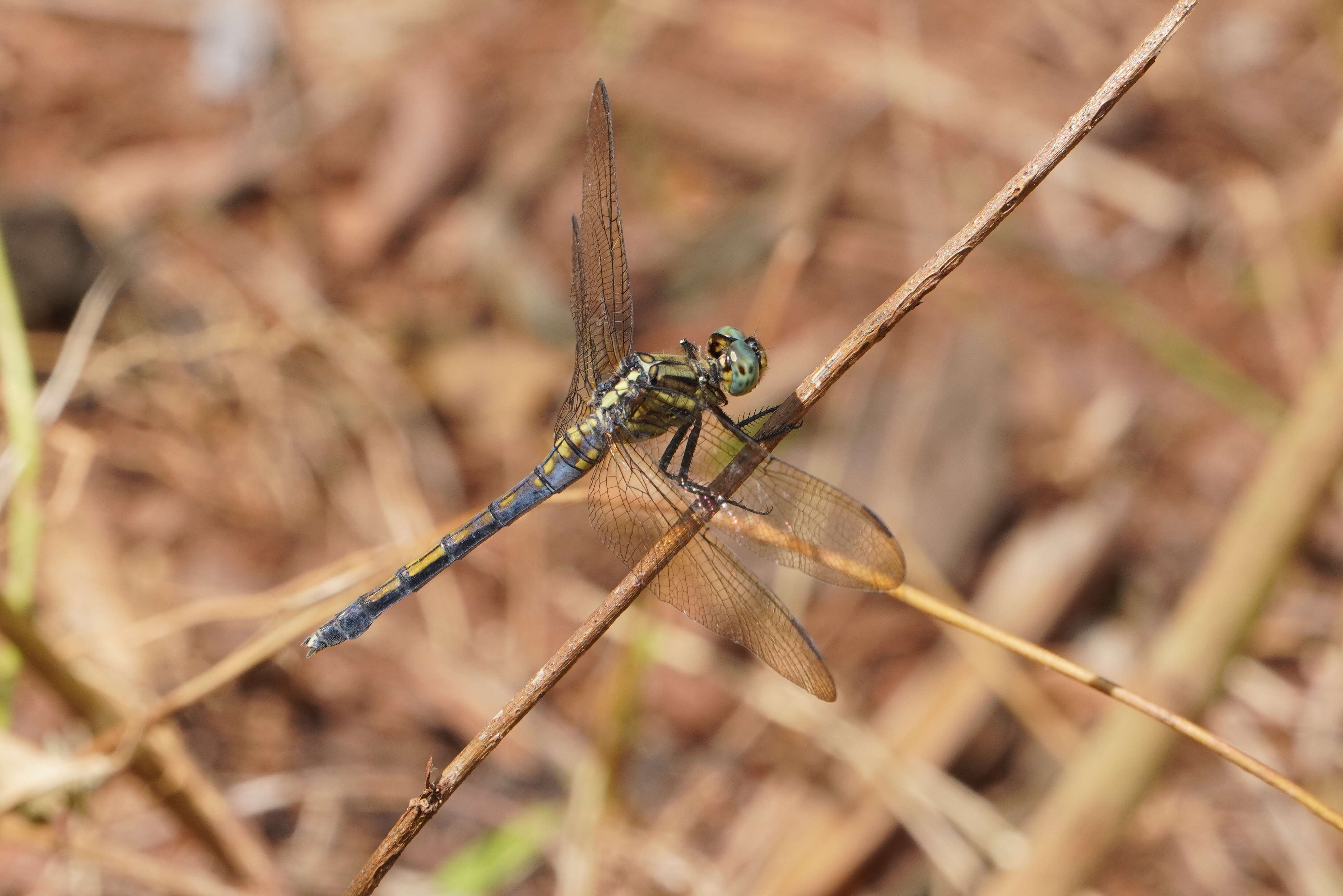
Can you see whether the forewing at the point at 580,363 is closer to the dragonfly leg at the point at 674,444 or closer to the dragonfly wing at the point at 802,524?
the dragonfly leg at the point at 674,444

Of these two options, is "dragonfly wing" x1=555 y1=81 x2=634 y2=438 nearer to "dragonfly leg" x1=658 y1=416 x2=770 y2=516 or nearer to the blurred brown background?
"dragonfly leg" x1=658 y1=416 x2=770 y2=516

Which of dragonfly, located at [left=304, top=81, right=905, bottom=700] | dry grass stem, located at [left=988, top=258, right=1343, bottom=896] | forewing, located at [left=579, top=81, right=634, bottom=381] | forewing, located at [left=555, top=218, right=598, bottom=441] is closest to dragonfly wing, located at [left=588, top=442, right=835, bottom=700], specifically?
dragonfly, located at [left=304, top=81, right=905, bottom=700]

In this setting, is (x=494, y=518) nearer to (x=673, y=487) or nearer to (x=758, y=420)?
(x=673, y=487)

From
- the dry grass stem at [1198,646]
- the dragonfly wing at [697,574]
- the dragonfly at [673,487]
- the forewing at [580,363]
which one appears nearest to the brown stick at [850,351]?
the dragonfly at [673,487]

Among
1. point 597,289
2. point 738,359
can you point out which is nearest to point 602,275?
point 597,289

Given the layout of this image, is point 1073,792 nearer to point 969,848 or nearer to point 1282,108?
point 969,848

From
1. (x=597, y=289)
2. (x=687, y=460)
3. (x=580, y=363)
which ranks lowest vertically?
(x=687, y=460)

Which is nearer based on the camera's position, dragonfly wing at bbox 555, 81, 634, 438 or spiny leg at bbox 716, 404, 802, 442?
spiny leg at bbox 716, 404, 802, 442
